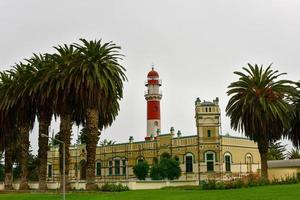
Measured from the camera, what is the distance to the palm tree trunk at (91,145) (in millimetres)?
47562

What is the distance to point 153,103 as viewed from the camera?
270ft

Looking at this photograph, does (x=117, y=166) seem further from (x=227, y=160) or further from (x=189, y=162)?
(x=227, y=160)

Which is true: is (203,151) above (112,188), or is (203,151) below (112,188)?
above

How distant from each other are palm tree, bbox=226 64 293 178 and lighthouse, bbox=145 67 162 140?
30.8m

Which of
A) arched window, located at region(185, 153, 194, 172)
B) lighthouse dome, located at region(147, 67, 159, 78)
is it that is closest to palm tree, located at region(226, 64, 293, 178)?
arched window, located at region(185, 153, 194, 172)

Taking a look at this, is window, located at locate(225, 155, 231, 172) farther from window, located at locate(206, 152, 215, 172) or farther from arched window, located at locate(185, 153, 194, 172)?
arched window, located at locate(185, 153, 194, 172)

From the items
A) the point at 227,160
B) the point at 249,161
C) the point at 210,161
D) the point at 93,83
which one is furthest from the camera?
the point at 249,161

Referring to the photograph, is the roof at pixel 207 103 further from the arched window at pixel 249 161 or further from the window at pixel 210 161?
the arched window at pixel 249 161

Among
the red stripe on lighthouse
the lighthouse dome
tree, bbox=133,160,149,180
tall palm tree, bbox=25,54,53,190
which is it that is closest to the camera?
tall palm tree, bbox=25,54,53,190

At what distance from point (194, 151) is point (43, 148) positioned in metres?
23.2

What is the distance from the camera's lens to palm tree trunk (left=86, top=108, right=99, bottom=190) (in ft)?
156

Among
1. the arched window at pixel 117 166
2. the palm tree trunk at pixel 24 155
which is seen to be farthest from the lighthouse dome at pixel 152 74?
the palm tree trunk at pixel 24 155

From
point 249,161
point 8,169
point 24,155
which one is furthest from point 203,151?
point 8,169

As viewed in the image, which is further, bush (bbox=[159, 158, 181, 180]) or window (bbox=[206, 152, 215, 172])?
window (bbox=[206, 152, 215, 172])
